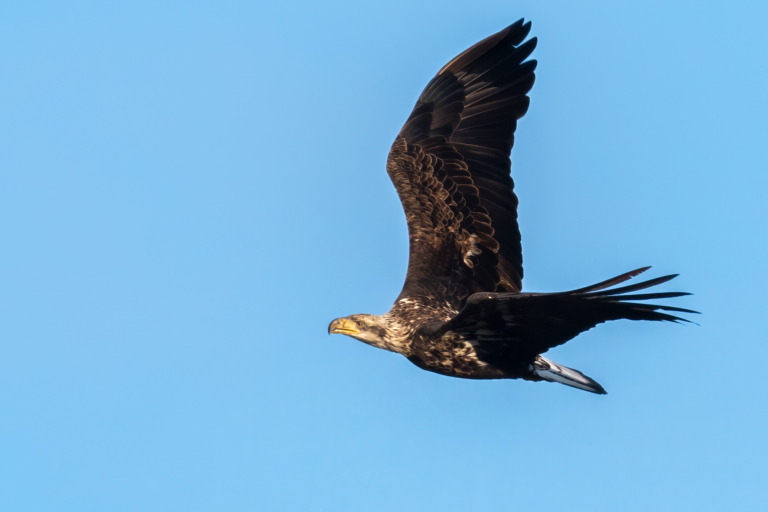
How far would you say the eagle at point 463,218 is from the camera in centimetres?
1056

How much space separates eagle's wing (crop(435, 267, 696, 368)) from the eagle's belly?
0.11 m

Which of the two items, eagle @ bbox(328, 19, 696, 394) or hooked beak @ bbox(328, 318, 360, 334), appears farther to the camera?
hooked beak @ bbox(328, 318, 360, 334)

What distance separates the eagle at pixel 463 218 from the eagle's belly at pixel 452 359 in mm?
11

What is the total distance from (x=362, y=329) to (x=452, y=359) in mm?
1134

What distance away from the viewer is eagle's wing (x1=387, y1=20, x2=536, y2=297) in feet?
38.5

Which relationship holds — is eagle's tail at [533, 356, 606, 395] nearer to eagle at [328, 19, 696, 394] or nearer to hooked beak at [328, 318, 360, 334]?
eagle at [328, 19, 696, 394]

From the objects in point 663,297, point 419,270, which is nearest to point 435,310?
point 419,270

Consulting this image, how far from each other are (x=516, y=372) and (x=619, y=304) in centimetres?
230

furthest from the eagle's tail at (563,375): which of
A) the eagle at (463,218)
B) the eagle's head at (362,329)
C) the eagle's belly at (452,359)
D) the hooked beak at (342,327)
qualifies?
the hooked beak at (342,327)

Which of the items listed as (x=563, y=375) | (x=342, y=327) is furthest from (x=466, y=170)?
(x=563, y=375)

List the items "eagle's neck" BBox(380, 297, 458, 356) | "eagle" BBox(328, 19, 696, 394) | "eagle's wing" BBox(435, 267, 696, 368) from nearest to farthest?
"eagle's wing" BBox(435, 267, 696, 368) < "eagle" BBox(328, 19, 696, 394) < "eagle's neck" BBox(380, 297, 458, 356)

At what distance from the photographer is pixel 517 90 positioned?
12.1 metres

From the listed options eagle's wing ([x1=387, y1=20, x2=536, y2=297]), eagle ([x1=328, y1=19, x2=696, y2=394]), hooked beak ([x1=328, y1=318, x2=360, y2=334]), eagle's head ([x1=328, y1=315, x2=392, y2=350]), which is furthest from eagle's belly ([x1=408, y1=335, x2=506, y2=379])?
eagle's wing ([x1=387, y1=20, x2=536, y2=297])

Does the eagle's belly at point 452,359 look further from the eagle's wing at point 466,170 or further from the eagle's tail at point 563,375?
the eagle's wing at point 466,170
